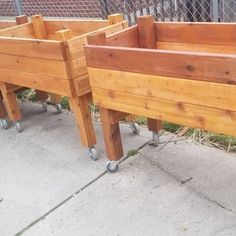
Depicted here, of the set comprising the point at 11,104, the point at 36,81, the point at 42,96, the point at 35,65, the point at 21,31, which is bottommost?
the point at 42,96

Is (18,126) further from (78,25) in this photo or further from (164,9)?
(164,9)

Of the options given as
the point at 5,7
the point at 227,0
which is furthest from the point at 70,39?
the point at 5,7

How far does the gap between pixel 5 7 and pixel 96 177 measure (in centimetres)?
748

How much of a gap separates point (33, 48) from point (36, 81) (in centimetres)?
28

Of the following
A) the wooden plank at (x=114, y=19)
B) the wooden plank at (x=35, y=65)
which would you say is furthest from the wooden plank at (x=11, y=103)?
the wooden plank at (x=114, y=19)

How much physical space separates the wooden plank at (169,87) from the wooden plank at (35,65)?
0.33 m

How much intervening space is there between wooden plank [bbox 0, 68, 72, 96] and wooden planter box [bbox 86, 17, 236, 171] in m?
0.34

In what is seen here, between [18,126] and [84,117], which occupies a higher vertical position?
[84,117]

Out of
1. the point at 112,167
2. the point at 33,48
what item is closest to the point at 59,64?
the point at 33,48

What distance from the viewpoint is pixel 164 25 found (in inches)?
108

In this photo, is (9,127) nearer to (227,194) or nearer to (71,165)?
(71,165)

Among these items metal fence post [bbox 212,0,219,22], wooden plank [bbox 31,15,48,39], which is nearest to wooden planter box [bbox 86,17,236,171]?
metal fence post [bbox 212,0,219,22]

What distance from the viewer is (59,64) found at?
8.97 feet

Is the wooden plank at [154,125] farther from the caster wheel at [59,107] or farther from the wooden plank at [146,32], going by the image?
the caster wheel at [59,107]
